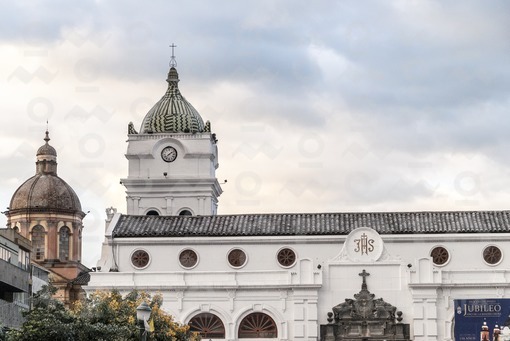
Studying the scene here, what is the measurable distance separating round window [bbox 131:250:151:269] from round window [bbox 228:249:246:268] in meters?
5.83

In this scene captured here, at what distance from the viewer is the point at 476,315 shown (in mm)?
95562

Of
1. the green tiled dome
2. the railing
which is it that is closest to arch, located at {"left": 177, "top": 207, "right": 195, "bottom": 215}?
the green tiled dome

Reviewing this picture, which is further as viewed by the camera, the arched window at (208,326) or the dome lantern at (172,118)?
the dome lantern at (172,118)

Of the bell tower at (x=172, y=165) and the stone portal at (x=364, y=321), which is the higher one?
the bell tower at (x=172, y=165)

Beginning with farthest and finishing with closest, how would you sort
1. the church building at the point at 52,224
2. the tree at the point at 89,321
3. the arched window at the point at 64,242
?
the arched window at the point at 64,242 < the church building at the point at 52,224 < the tree at the point at 89,321

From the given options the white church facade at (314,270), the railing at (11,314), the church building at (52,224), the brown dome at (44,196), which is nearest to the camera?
the railing at (11,314)

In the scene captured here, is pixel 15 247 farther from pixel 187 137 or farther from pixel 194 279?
pixel 187 137

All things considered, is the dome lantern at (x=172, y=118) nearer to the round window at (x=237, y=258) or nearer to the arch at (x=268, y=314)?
the round window at (x=237, y=258)

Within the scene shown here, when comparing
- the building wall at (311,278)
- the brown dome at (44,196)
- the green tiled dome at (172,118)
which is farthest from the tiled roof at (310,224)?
the brown dome at (44,196)

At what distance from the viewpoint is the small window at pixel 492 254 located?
99938 millimetres

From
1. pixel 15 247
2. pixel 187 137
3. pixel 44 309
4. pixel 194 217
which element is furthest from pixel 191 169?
pixel 44 309

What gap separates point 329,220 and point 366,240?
462 centimetres

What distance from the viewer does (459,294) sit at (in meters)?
98.2

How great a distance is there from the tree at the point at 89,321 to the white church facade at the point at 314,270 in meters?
18.2
